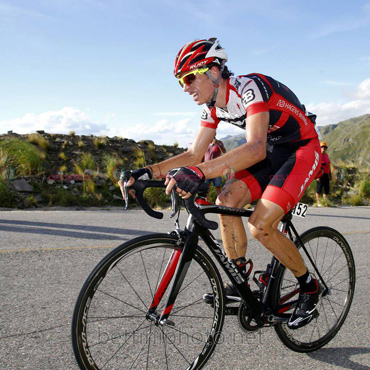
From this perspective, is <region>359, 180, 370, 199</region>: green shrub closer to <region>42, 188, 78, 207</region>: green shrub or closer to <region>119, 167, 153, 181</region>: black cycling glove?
<region>42, 188, 78, 207</region>: green shrub

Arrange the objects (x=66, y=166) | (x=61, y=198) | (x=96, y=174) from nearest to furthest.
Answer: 1. (x=61, y=198)
2. (x=96, y=174)
3. (x=66, y=166)

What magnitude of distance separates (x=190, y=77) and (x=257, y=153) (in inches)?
30.5

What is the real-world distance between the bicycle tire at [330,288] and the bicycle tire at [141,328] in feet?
2.08

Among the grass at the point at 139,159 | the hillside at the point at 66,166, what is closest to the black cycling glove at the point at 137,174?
the hillside at the point at 66,166

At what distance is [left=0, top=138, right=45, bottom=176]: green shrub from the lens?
14.0 meters

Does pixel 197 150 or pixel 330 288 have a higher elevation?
pixel 197 150

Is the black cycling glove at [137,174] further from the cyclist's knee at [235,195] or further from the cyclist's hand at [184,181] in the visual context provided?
the cyclist's knee at [235,195]

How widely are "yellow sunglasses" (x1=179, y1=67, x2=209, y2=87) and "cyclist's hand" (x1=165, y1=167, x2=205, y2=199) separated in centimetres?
92

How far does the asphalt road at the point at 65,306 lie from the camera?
9.60 ft

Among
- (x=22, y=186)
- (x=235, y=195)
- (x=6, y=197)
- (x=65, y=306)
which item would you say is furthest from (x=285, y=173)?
(x=22, y=186)

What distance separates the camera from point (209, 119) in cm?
339

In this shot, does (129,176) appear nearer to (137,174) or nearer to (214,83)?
(137,174)

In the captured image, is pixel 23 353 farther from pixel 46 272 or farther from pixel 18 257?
pixel 18 257

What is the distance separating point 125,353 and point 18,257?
3044 millimetres
